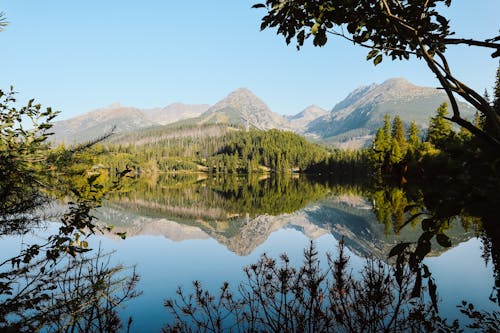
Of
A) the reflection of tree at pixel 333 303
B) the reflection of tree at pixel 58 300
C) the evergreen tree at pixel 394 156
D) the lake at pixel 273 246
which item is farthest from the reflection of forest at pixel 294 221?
the reflection of tree at pixel 58 300

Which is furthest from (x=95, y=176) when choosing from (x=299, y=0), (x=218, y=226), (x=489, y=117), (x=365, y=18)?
(x=218, y=226)

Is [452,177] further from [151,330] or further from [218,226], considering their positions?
[218,226]

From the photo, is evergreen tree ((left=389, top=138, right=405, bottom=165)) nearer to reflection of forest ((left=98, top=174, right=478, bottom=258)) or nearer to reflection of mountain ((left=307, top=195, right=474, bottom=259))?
reflection of forest ((left=98, top=174, right=478, bottom=258))

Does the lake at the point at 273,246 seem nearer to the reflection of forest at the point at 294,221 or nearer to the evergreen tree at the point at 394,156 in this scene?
the reflection of forest at the point at 294,221

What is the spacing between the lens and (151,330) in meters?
12.1

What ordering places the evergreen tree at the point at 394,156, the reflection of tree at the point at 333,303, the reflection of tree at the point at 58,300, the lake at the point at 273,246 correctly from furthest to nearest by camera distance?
the lake at the point at 273,246 < the reflection of tree at the point at 333,303 < the reflection of tree at the point at 58,300 < the evergreen tree at the point at 394,156

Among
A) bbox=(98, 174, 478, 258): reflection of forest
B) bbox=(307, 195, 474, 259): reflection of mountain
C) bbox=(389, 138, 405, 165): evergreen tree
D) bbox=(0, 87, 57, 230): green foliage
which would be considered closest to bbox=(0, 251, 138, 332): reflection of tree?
bbox=(0, 87, 57, 230): green foliage

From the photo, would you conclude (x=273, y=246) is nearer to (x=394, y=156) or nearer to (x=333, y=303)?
(x=333, y=303)

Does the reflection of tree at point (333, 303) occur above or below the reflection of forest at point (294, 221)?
above

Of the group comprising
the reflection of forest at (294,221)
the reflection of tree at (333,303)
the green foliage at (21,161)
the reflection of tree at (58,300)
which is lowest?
the reflection of forest at (294,221)

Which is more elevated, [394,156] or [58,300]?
[394,156]

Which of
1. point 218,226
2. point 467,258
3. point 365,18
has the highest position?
point 365,18

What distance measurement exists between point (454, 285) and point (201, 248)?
20128 mm

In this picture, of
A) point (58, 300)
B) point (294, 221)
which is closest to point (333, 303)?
point (58, 300)
